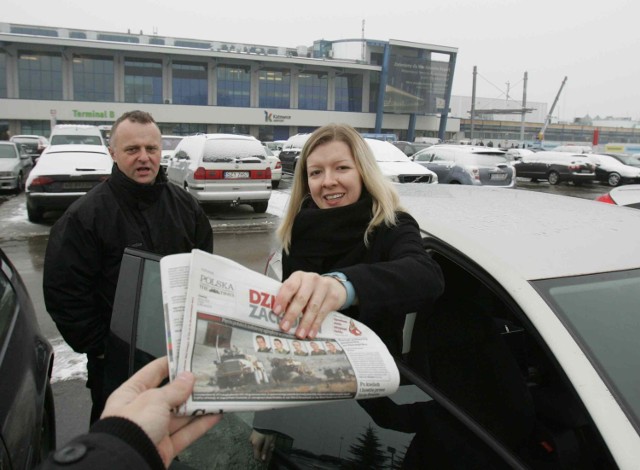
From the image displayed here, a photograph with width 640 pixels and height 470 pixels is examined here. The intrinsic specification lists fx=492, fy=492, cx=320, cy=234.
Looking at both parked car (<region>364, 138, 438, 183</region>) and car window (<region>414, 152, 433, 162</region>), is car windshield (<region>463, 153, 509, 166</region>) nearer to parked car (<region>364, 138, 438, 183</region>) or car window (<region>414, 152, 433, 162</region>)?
car window (<region>414, 152, 433, 162</region>)

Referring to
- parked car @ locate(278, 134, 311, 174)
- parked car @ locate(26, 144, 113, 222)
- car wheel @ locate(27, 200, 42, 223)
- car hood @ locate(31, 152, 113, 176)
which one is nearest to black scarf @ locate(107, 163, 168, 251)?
parked car @ locate(26, 144, 113, 222)

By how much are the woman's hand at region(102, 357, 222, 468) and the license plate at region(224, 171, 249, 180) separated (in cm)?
938

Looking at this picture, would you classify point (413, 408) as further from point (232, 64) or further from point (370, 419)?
point (232, 64)

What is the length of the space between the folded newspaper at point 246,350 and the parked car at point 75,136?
1611 centimetres

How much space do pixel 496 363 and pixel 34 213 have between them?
9592 millimetres

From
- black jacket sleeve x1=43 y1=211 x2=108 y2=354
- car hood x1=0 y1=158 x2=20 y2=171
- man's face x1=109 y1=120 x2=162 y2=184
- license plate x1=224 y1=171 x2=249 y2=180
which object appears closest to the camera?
black jacket sleeve x1=43 y1=211 x2=108 y2=354

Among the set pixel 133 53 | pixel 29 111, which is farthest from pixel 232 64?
pixel 29 111

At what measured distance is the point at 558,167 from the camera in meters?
21.1

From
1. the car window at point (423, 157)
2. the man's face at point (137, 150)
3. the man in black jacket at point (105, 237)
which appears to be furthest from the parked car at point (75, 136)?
the man in black jacket at point (105, 237)

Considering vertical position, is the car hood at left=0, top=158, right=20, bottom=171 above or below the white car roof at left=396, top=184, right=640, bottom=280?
below

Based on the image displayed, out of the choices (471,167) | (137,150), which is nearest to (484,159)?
(471,167)

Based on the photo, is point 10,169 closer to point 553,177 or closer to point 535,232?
point 535,232

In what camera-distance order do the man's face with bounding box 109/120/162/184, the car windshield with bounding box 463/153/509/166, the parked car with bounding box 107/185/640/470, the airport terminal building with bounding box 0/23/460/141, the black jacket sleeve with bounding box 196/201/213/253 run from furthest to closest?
the airport terminal building with bounding box 0/23/460/141
the car windshield with bounding box 463/153/509/166
the black jacket sleeve with bounding box 196/201/213/253
the man's face with bounding box 109/120/162/184
the parked car with bounding box 107/185/640/470

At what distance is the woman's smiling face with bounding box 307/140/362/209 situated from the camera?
174cm
